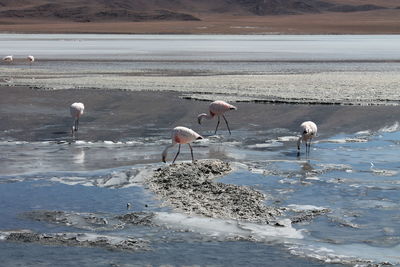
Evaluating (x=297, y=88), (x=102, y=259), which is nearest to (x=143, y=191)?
(x=102, y=259)

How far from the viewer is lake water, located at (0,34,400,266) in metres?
7.18

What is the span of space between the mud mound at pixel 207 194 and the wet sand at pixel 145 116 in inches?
141

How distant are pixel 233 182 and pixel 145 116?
23.1 feet

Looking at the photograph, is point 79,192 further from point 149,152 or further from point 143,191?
point 149,152

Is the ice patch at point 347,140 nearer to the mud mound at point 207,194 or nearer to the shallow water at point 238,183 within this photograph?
the shallow water at point 238,183

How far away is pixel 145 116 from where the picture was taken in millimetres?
17172

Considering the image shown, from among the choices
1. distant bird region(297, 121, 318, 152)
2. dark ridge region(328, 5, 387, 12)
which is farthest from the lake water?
dark ridge region(328, 5, 387, 12)

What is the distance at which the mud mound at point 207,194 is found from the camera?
872cm

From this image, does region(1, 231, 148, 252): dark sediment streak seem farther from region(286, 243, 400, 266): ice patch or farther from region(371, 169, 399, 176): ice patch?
region(371, 169, 399, 176): ice patch

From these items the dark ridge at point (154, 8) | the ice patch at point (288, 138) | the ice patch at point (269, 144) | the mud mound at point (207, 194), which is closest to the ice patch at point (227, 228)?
the mud mound at point (207, 194)

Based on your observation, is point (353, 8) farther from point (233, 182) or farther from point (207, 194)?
point (207, 194)

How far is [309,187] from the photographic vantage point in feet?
33.4

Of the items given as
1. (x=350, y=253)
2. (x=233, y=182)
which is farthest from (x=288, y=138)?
(x=350, y=253)

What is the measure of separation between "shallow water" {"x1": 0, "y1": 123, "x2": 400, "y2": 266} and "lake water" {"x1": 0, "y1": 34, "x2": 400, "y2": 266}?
0.01m
